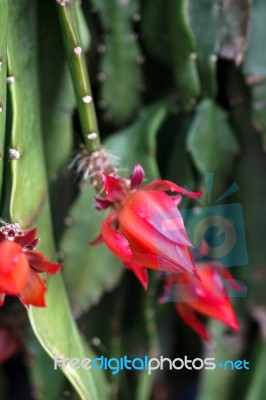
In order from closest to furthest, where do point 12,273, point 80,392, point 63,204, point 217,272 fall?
point 12,273
point 80,392
point 217,272
point 63,204

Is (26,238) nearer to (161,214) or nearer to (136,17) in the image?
(161,214)

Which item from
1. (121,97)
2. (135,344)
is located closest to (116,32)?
(121,97)

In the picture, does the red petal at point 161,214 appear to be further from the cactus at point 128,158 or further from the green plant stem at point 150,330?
the green plant stem at point 150,330

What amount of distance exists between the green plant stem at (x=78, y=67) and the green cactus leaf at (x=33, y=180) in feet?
0.19

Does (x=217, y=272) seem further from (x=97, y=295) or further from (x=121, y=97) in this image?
(x=121, y=97)

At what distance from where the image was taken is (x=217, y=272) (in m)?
0.78

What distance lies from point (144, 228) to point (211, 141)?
29 centimetres

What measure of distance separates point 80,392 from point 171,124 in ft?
1.45

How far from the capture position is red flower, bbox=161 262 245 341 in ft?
2.41

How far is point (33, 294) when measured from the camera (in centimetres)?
60

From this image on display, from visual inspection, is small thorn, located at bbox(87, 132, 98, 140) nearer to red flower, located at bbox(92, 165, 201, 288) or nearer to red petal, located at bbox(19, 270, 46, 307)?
red flower, located at bbox(92, 165, 201, 288)

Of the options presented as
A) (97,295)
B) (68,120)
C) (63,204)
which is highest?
(68,120)

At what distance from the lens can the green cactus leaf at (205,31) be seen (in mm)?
819

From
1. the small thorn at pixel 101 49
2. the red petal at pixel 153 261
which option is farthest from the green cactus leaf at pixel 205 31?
the red petal at pixel 153 261
